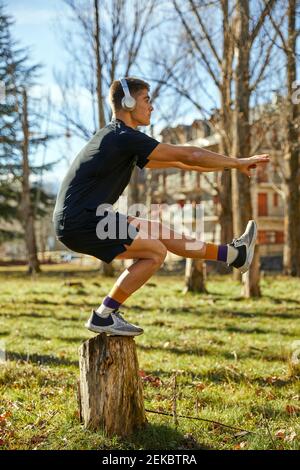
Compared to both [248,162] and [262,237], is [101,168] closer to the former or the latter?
[248,162]

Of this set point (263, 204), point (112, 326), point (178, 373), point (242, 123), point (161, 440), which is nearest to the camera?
point (161, 440)

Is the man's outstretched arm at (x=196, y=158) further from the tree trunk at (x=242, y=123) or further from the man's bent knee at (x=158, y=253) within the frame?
the tree trunk at (x=242, y=123)

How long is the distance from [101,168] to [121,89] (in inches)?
30.1

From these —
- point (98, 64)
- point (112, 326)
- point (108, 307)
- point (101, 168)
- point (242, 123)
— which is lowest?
point (112, 326)

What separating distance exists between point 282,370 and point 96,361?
3.10 metres

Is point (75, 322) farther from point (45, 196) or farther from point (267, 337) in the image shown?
point (45, 196)

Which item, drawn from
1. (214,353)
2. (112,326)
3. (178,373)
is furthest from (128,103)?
(214,353)

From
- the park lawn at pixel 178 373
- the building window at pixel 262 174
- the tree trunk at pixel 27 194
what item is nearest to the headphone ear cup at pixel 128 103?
the park lawn at pixel 178 373

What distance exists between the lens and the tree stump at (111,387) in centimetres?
468

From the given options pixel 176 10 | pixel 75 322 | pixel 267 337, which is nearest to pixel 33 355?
pixel 75 322

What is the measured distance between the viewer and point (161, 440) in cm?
452

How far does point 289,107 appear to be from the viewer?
17.8 meters

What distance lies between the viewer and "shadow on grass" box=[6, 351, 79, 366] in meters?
7.35
